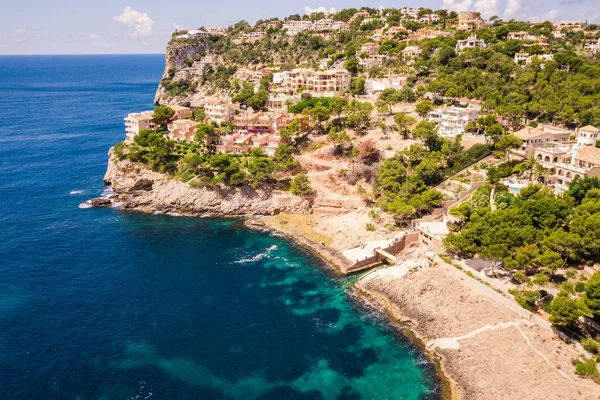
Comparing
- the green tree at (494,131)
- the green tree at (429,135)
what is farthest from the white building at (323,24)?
the green tree at (494,131)

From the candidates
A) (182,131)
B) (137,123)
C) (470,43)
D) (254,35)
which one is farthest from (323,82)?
(254,35)

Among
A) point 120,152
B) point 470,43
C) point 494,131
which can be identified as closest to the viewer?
point 494,131

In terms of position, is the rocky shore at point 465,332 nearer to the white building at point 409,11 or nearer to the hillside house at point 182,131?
the hillside house at point 182,131

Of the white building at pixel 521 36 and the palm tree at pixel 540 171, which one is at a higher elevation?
the white building at pixel 521 36

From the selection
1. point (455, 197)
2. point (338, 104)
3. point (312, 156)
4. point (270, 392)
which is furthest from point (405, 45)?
point (270, 392)

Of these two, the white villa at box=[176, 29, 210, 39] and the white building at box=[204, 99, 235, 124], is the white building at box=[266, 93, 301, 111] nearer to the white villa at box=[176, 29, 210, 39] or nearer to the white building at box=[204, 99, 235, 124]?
the white building at box=[204, 99, 235, 124]

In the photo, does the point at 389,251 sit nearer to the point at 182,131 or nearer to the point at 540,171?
the point at 540,171
